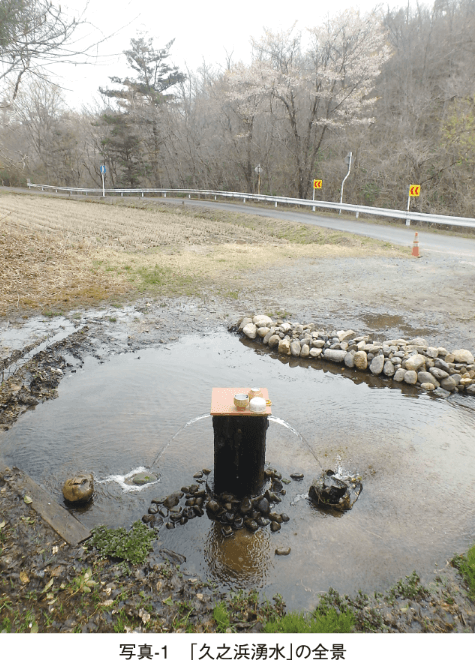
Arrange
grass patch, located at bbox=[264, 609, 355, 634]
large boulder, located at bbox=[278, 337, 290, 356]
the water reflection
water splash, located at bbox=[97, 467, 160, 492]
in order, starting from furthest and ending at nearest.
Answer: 1. large boulder, located at bbox=[278, 337, 290, 356]
2. water splash, located at bbox=[97, 467, 160, 492]
3. the water reflection
4. grass patch, located at bbox=[264, 609, 355, 634]

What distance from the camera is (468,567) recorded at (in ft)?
10.6

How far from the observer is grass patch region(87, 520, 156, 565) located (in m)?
3.31

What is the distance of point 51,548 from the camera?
3279 millimetres

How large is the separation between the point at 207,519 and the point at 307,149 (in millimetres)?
27184

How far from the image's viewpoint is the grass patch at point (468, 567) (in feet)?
10.1

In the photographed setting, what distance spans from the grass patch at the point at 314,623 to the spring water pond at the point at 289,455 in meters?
0.19

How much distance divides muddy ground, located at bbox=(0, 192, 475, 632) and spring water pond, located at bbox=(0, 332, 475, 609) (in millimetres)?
280

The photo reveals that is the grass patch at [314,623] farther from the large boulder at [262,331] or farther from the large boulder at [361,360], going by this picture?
the large boulder at [262,331]

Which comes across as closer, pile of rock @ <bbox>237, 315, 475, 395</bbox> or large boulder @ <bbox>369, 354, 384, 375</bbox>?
pile of rock @ <bbox>237, 315, 475, 395</bbox>

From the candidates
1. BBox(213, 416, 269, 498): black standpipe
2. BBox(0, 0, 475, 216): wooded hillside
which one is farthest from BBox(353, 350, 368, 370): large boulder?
BBox(0, 0, 475, 216): wooded hillside

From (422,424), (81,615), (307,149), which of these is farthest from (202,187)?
(81,615)

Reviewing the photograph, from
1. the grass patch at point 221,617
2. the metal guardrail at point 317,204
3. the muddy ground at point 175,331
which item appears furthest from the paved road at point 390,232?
the grass patch at point 221,617

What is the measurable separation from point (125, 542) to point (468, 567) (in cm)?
273

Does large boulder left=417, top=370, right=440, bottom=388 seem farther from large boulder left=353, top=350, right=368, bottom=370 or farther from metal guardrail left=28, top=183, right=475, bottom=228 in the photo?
metal guardrail left=28, top=183, right=475, bottom=228
